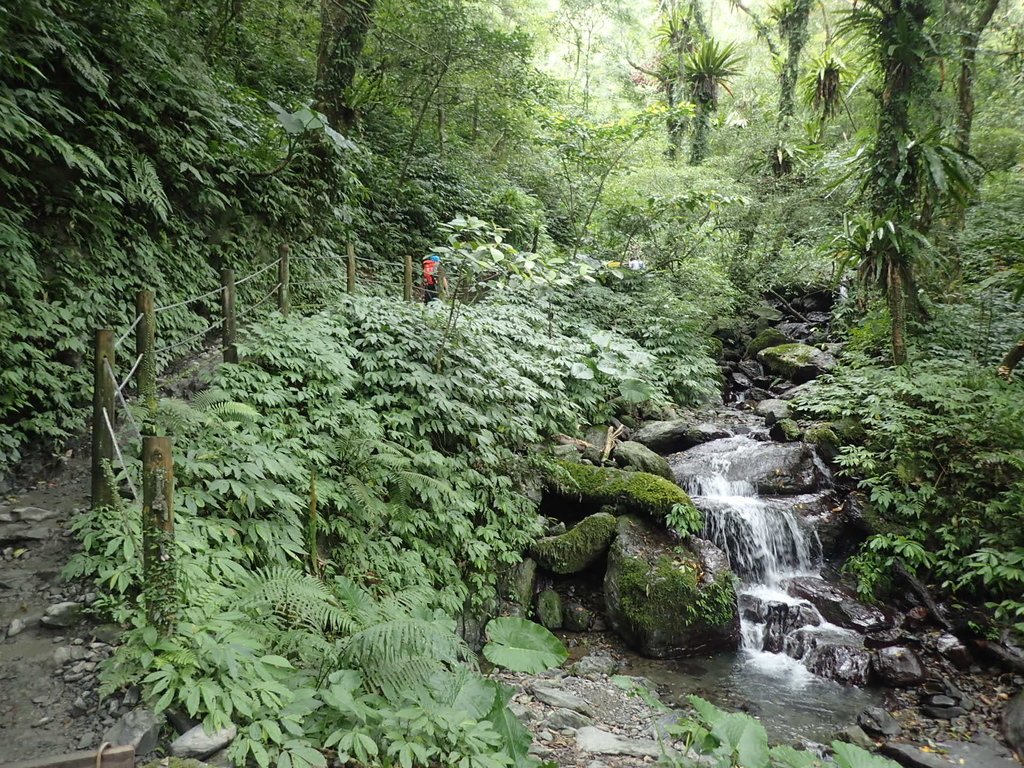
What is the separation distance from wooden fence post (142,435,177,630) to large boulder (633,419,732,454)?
24.0 feet

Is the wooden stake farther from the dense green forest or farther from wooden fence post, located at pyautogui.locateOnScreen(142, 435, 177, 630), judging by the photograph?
wooden fence post, located at pyautogui.locateOnScreen(142, 435, 177, 630)

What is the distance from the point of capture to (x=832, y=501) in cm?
762

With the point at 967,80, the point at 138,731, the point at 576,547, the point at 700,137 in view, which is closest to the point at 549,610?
the point at 576,547

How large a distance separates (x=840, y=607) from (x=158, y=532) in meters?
6.80

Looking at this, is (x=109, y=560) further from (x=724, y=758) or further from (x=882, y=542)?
(x=882, y=542)

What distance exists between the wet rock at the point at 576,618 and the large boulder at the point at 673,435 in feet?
11.0

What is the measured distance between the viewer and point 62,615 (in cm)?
300

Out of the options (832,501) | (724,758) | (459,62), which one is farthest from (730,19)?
(724,758)

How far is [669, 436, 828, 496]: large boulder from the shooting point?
7988 mm

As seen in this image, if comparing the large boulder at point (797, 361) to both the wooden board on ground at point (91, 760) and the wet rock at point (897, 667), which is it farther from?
the wooden board on ground at point (91, 760)

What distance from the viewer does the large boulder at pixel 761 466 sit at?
7988mm

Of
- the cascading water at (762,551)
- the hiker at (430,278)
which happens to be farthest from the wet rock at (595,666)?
the hiker at (430,278)

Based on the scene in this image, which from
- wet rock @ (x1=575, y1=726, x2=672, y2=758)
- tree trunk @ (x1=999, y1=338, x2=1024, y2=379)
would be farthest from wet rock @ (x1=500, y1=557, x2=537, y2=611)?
tree trunk @ (x1=999, y1=338, x2=1024, y2=379)

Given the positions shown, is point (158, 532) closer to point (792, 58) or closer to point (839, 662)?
point (839, 662)
